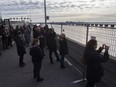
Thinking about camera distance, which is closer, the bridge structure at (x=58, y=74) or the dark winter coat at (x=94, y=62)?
the dark winter coat at (x=94, y=62)

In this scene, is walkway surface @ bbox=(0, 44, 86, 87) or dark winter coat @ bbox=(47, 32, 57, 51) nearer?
walkway surface @ bbox=(0, 44, 86, 87)

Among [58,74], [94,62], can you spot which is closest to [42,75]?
[58,74]

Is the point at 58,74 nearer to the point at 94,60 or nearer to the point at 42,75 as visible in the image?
the point at 42,75

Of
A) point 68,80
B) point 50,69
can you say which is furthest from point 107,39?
point 50,69

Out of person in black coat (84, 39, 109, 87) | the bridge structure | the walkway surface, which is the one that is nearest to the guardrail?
the bridge structure

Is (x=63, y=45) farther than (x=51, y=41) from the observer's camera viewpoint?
No

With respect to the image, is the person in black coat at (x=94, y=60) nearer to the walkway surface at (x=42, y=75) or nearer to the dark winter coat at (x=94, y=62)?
the dark winter coat at (x=94, y=62)

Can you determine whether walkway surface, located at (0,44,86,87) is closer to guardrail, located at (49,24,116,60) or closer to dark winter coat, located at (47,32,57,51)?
dark winter coat, located at (47,32,57,51)

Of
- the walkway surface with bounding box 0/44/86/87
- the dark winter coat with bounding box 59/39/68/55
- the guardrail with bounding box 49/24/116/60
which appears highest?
the guardrail with bounding box 49/24/116/60

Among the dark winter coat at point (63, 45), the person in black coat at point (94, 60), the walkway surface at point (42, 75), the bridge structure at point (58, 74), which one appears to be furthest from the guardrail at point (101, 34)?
the walkway surface at point (42, 75)

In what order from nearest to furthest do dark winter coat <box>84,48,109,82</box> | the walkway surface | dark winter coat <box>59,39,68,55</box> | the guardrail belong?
dark winter coat <box>84,48,109,82</box>, the guardrail, the walkway surface, dark winter coat <box>59,39,68,55</box>

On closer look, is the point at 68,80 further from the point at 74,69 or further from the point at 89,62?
the point at 89,62

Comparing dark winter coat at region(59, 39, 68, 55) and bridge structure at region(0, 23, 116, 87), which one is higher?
dark winter coat at region(59, 39, 68, 55)

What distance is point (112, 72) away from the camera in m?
6.34
